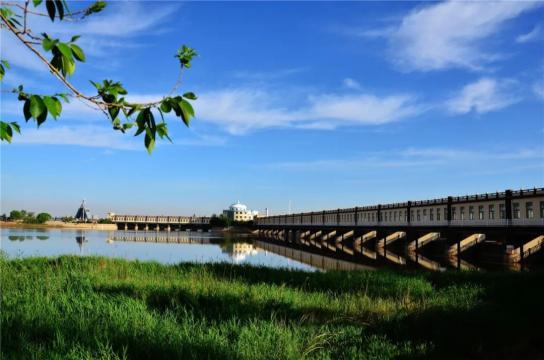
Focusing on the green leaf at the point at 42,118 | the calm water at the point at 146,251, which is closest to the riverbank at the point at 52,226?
the calm water at the point at 146,251

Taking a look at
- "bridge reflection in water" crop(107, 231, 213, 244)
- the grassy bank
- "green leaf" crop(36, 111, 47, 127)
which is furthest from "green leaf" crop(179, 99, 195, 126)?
"bridge reflection in water" crop(107, 231, 213, 244)

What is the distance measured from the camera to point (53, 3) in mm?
2164

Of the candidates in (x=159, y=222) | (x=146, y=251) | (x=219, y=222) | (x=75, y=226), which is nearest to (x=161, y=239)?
(x=146, y=251)

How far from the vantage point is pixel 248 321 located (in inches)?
316

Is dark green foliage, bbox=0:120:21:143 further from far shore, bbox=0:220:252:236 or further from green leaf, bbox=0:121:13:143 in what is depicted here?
far shore, bbox=0:220:252:236

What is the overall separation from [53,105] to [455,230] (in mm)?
46673

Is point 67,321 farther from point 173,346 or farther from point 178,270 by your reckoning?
point 178,270

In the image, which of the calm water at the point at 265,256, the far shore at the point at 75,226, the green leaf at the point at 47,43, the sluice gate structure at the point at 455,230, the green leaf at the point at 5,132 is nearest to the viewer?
the green leaf at the point at 47,43

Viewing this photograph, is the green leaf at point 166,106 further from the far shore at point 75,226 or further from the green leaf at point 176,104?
the far shore at point 75,226

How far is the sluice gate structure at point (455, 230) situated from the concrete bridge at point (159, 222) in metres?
97.6

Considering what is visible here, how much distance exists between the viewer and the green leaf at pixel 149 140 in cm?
253

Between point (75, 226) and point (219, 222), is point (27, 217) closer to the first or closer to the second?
point (75, 226)

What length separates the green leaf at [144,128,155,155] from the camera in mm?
2529

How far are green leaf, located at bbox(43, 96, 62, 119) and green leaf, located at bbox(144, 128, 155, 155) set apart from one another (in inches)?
18.5
